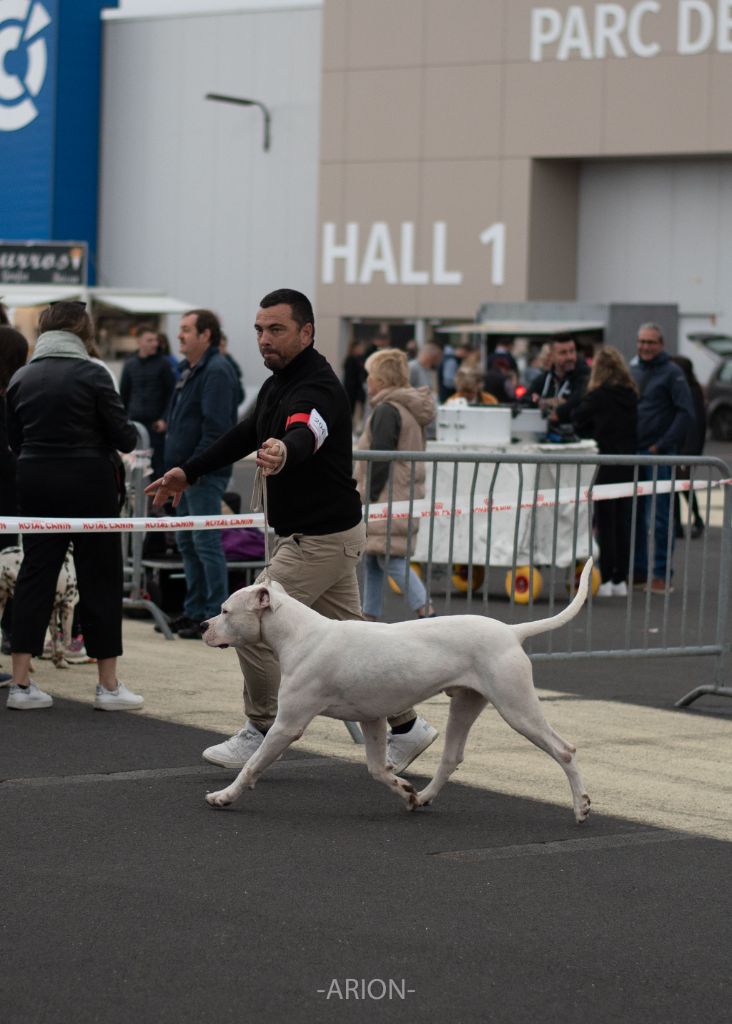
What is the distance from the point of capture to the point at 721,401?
34.5 meters

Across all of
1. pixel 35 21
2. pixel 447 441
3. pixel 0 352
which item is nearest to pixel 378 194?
pixel 35 21

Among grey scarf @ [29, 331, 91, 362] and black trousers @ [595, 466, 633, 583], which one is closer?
grey scarf @ [29, 331, 91, 362]

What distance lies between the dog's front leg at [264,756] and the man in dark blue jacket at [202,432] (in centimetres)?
448

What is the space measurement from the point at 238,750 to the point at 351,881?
5.55 ft

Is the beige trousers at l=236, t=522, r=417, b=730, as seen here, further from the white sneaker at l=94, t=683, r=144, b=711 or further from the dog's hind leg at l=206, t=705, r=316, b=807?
the white sneaker at l=94, t=683, r=144, b=711

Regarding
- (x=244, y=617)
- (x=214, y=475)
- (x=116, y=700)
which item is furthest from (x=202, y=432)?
(x=244, y=617)

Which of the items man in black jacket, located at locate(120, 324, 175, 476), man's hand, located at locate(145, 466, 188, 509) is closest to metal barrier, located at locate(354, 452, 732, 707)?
man's hand, located at locate(145, 466, 188, 509)

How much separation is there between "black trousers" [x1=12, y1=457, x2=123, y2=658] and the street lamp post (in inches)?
1225

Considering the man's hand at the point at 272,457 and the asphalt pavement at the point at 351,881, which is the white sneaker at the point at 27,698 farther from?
the man's hand at the point at 272,457

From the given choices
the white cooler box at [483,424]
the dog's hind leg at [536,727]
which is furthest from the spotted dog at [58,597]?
the white cooler box at [483,424]

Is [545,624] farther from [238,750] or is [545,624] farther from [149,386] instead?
[149,386]

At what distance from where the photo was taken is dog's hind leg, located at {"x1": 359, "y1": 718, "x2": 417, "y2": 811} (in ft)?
21.8

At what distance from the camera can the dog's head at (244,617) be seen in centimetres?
654

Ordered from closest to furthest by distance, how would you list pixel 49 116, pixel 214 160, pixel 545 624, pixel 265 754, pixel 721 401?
pixel 265 754 < pixel 545 624 < pixel 721 401 < pixel 214 160 < pixel 49 116
